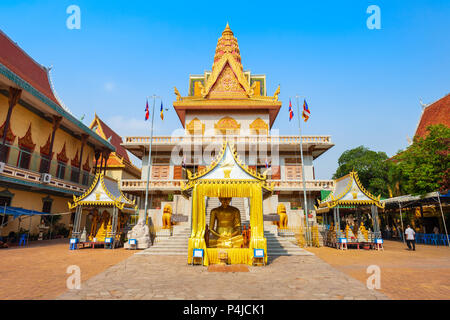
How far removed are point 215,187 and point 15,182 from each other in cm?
1501

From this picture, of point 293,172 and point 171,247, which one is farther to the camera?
point 293,172

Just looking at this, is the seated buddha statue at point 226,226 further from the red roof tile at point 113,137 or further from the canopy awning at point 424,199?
the red roof tile at point 113,137

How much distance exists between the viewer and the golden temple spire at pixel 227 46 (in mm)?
A: 32562

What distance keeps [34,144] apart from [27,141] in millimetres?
806

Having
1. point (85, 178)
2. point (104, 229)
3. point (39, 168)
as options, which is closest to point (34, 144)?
point (39, 168)

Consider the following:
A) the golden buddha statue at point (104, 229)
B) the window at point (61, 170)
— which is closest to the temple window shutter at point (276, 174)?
the golden buddha statue at point (104, 229)

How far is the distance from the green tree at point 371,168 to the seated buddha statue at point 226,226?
2500cm

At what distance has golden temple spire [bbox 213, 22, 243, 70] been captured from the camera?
32.6 metres

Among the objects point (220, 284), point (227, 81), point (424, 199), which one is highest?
point (227, 81)

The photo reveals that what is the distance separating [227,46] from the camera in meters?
33.0

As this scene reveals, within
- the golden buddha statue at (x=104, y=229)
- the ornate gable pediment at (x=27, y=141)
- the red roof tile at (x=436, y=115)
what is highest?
the red roof tile at (x=436, y=115)

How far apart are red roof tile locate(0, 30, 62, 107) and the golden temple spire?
63.8 feet

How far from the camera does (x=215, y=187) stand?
905 centimetres

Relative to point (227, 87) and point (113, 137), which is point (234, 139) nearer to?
point (227, 87)
